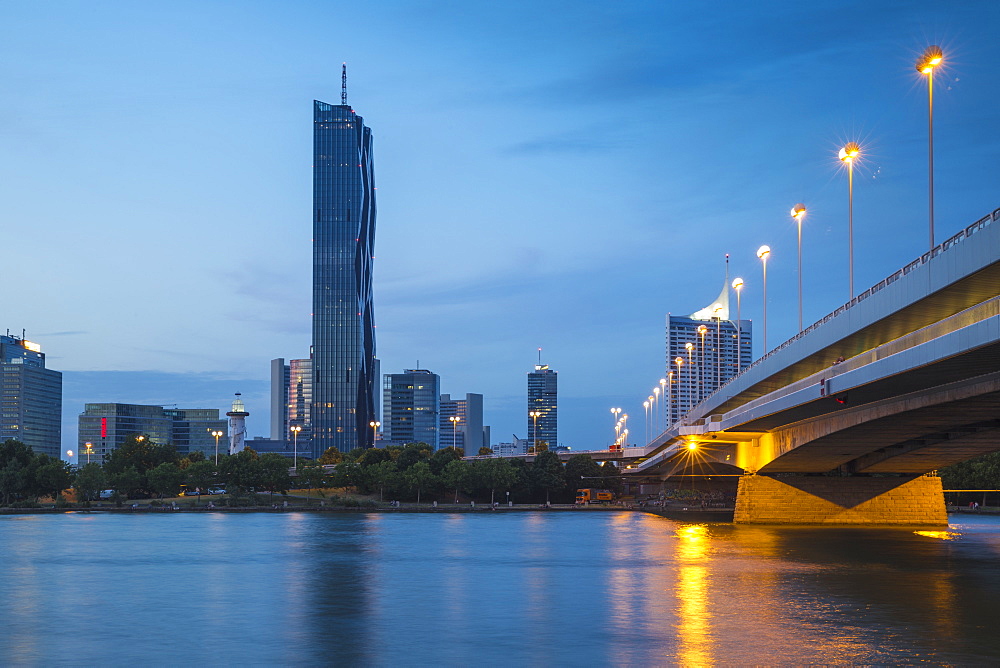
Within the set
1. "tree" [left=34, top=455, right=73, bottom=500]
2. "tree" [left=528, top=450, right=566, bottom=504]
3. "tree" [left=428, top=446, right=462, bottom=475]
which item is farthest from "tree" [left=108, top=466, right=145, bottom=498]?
"tree" [left=528, top=450, right=566, bottom=504]

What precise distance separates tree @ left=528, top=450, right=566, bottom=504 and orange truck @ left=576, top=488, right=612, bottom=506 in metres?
4.04

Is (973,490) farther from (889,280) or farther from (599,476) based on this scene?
(889,280)

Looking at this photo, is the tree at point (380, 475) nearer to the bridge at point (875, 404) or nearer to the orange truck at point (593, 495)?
the orange truck at point (593, 495)

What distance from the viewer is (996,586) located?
4319 cm

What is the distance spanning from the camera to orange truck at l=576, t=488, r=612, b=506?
533 feet

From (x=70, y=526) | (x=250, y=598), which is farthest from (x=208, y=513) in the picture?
(x=250, y=598)

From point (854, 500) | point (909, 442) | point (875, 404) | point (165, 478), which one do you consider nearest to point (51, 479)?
point (165, 478)

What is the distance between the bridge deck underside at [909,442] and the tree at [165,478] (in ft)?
299

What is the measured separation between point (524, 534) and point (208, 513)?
61.9 m

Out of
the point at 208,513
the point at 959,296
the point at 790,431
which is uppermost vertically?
the point at 959,296

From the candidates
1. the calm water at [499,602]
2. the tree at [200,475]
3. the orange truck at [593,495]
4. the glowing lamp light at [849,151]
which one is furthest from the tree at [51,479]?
the glowing lamp light at [849,151]

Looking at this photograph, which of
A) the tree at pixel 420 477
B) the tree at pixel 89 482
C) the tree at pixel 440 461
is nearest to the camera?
the tree at pixel 89 482

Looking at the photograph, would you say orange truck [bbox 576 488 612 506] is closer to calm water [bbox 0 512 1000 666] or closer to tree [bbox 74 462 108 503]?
tree [bbox 74 462 108 503]

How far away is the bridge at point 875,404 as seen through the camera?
3975cm
